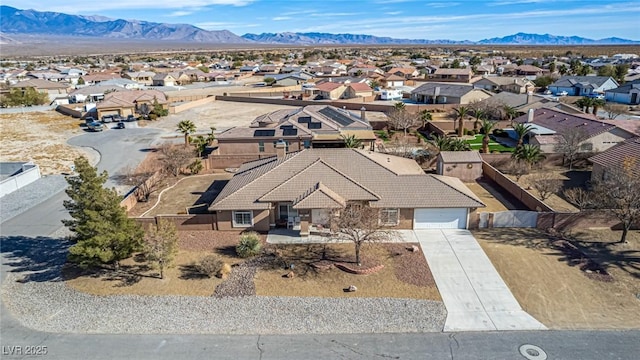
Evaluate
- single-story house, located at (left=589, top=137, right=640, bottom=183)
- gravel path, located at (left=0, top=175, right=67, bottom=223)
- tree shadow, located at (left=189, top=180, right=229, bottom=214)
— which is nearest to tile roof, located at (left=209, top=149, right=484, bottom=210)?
tree shadow, located at (left=189, top=180, right=229, bottom=214)

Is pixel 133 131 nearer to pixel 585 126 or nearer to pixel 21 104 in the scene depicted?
pixel 21 104

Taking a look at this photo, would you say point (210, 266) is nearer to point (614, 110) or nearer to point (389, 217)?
point (389, 217)

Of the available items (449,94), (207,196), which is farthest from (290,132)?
(449,94)

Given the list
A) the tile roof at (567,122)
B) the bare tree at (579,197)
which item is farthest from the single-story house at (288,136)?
the tile roof at (567,122)

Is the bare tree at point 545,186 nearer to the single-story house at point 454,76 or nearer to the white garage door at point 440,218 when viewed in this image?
the white garage door at point 440,218

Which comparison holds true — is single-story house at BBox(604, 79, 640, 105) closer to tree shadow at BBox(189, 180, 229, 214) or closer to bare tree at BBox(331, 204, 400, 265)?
bare tree at BBox(331, 204, 400, 265)
